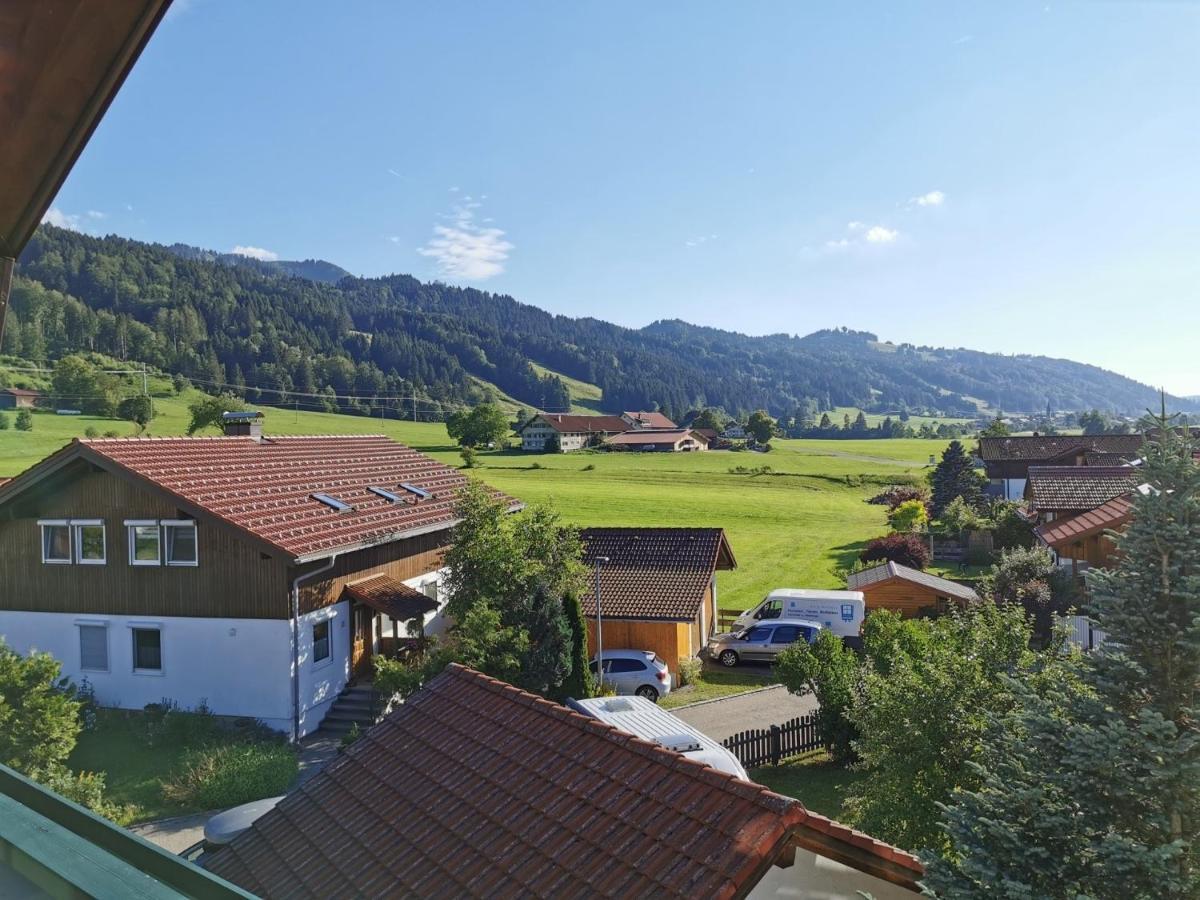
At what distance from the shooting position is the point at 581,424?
4850 inches

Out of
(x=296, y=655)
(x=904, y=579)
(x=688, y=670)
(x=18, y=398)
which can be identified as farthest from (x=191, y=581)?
(x=904, y=579)

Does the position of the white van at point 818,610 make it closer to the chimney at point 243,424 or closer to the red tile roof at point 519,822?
the chimney at point 243,424

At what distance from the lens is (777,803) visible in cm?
553

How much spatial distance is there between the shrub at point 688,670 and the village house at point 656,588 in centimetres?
21

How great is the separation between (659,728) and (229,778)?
311 inches

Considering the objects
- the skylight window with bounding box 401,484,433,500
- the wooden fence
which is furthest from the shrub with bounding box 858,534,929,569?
the skylight window with bounding box 401,484,433,500

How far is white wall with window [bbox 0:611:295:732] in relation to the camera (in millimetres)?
17750

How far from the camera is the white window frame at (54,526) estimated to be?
63.4 ft

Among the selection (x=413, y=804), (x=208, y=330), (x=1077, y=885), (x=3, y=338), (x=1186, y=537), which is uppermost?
(x=208, y=330)

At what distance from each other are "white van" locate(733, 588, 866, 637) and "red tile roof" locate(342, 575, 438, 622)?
37.1 feet

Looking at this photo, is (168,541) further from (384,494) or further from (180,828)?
(180,828)

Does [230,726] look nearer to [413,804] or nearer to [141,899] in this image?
[413,804]

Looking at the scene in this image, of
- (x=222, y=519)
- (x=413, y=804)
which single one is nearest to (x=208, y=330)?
(x=222, y=519)

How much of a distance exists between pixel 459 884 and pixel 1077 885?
4.18m
